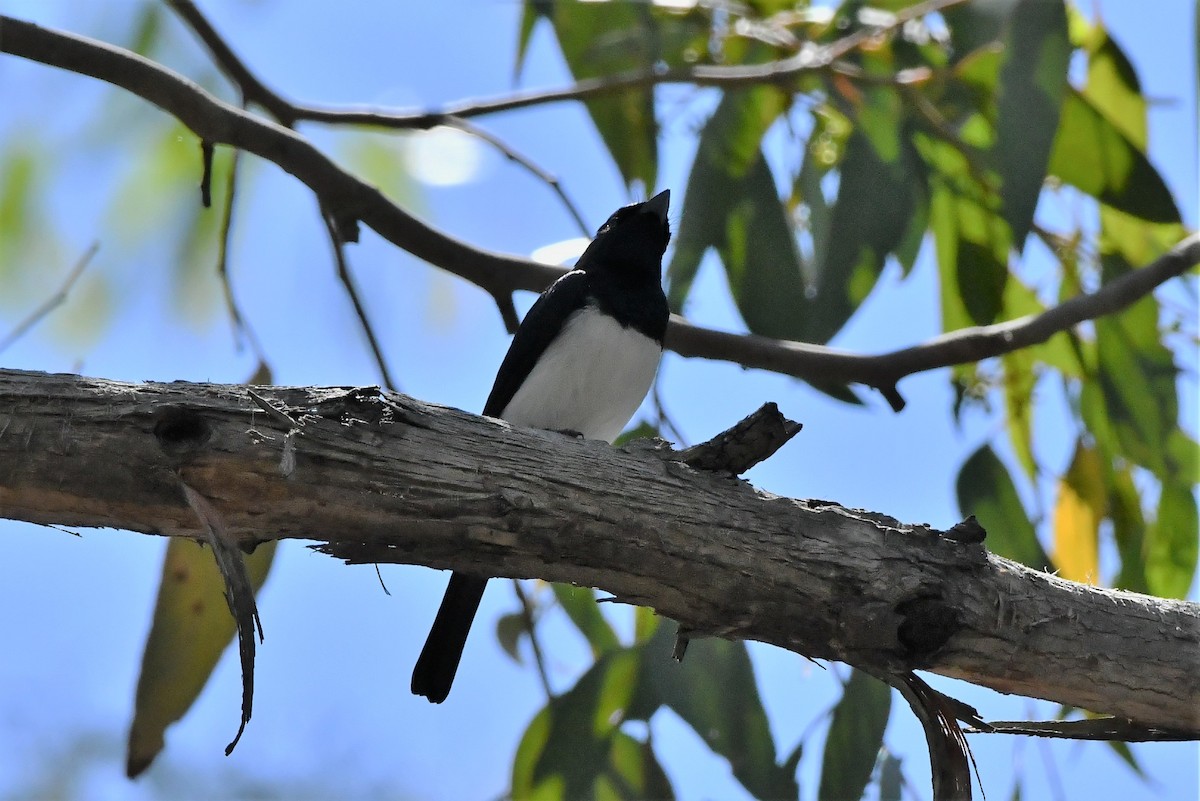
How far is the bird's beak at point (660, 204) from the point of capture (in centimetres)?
267

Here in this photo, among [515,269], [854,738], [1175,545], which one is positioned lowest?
[854,738]

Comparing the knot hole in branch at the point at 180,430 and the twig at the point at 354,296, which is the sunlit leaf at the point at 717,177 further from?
the knot hole in branch at the point at 180,430

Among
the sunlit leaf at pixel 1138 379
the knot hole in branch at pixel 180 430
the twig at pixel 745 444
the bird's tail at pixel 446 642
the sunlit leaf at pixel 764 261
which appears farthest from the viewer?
the sunlit leaf at pixel 1138 379

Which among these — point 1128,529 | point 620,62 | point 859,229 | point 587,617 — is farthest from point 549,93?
point 1128,529

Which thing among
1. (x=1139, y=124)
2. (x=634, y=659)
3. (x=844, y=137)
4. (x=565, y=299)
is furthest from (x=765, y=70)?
(x=634, y=659)

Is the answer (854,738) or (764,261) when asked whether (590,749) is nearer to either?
(854,738)

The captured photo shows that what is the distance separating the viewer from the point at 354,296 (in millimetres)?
2445

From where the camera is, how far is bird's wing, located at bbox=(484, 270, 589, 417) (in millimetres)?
2352

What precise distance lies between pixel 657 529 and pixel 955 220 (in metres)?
1.71

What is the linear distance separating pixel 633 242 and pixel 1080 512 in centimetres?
128

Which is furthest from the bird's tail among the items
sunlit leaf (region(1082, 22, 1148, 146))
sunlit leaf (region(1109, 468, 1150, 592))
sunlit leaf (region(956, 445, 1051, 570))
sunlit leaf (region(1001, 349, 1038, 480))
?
sunlit leaf (region(1082, 22, 1148, 146))

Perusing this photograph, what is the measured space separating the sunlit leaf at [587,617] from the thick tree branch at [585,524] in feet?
4.35

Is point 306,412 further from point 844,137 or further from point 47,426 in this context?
point 844,137

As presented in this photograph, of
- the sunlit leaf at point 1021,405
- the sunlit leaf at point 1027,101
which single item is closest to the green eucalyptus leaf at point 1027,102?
the sunlit leaf at point 1027,101
